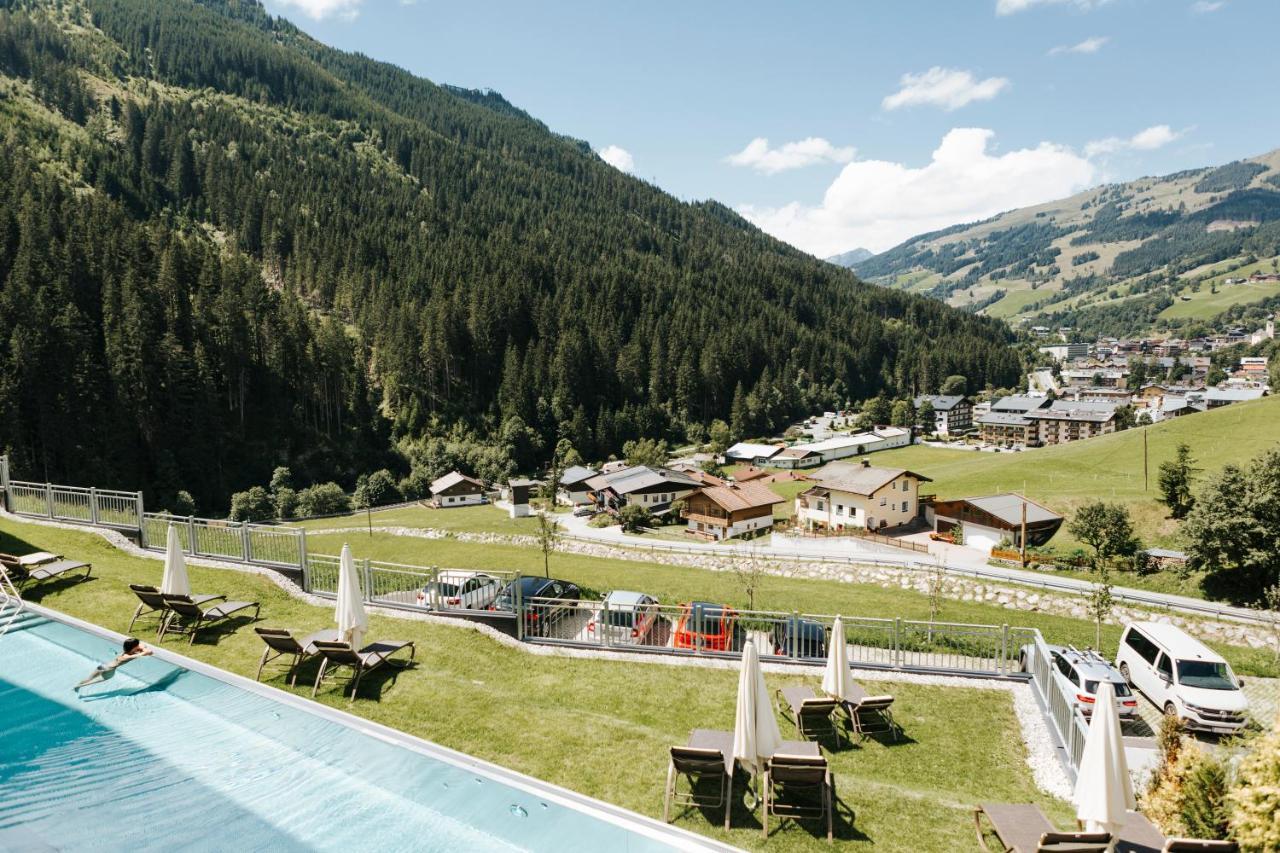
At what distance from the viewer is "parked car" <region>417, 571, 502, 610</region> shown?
1364cm

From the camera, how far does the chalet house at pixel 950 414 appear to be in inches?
5088

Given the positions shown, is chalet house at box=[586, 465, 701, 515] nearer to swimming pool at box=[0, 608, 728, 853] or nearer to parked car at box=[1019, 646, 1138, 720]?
parked car at box=[1019, 646, 1138, 720]

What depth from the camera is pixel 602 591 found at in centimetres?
2973

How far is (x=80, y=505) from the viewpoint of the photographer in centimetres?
1850

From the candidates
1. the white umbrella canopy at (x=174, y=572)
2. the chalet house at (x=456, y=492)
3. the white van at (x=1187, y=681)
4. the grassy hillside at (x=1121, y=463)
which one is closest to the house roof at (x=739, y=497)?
the grassy hillside at (x=1121, y=463)

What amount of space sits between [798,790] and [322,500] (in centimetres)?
6668

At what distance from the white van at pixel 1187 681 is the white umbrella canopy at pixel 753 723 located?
1360 cm

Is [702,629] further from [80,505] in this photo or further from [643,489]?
[643,489]

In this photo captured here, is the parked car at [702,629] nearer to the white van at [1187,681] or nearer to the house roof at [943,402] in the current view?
the white van at [1187,681]

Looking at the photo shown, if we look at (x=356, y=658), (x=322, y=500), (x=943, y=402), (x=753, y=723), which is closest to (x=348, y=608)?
(x=356, y=658)

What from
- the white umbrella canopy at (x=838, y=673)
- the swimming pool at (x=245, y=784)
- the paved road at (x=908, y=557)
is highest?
the white umbrella canopy at (x=838, y=673)

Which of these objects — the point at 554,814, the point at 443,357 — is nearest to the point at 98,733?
the point at 554,814

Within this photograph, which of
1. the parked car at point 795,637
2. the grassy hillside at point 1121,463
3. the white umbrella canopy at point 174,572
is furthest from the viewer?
the grassy hillside at point 1121,463

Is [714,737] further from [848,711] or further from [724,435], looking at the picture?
[724,435]
